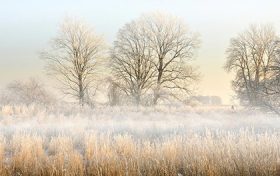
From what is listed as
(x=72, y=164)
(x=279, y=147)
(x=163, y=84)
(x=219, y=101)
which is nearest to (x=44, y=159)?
(x=72, y=164)

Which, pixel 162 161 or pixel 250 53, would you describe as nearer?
pixel 162 161

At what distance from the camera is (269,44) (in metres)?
38.6

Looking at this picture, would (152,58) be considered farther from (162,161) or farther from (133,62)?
(162,161)

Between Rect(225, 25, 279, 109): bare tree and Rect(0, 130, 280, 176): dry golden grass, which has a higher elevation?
Rect(225, 25, 279, 109): bare tree

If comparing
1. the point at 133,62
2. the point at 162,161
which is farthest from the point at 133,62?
the point at 162,161

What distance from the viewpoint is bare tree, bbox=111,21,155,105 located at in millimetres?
36656

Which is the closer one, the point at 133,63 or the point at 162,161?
the point at 162,161

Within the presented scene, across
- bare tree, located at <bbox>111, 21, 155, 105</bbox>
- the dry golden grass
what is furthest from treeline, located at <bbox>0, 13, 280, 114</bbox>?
the dry golden grass

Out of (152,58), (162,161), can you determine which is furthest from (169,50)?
(162,161)

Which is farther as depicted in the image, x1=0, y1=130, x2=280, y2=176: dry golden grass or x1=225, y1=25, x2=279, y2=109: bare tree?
x1=225, y1=25, x2=279, y2=109: bare tree

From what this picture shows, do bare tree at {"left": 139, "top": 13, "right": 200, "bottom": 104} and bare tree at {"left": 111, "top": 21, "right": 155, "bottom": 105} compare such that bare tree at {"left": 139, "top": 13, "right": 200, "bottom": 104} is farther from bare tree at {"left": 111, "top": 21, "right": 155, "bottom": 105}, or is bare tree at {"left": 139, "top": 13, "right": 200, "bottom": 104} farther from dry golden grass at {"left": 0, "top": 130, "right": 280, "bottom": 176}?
dry golden grass at {"left": 0, "top": 130, "right": 280, "bottom": 176}

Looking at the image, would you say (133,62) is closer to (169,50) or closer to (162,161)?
(169,50)

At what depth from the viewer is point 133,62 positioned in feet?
121

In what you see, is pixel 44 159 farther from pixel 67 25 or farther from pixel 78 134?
pixel 67 25
